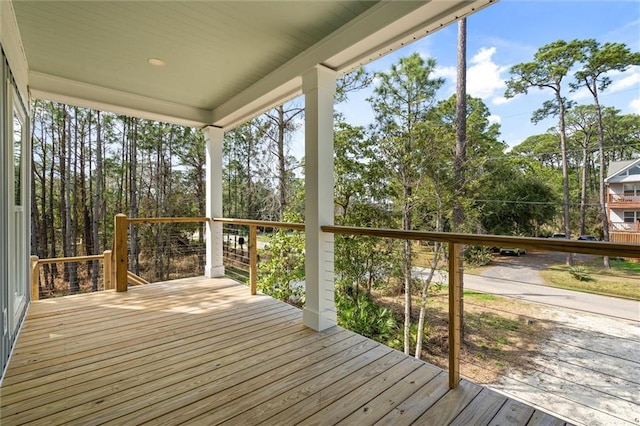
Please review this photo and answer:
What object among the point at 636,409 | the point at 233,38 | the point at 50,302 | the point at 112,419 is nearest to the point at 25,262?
the point at 50,302

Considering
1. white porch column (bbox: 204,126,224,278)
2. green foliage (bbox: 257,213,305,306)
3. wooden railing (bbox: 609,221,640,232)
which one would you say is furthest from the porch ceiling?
wooden railing (bbox: 609,221,640,232)

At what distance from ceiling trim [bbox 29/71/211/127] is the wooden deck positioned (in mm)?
2408

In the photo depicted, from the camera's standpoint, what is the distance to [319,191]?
269cm

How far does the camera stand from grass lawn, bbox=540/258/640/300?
4.33 m

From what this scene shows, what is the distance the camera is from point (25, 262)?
2.98 metres

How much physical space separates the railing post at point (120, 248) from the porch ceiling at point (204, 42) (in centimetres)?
146

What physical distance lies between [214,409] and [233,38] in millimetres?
2713

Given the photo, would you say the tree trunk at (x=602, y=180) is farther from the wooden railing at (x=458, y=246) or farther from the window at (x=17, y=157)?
the window at (x=17, y=157)

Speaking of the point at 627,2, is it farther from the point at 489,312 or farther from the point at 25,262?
the point at 25,262

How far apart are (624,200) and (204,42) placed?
6.40m

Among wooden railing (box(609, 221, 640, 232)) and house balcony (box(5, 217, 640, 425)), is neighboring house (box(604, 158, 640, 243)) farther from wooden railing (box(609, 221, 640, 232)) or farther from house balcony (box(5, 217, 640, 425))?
house balcony (box(5, 217, 640, 425))

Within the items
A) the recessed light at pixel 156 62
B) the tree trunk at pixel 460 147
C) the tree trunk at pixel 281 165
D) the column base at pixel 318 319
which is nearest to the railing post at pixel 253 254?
the column base at pixel 318 319

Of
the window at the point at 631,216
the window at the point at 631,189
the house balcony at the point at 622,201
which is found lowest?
the window at the point at 631,216

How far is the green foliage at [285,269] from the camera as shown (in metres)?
6.95
